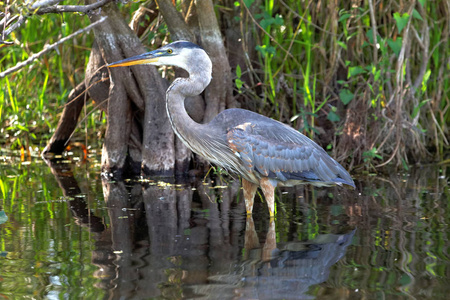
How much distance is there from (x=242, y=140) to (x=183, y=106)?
57 cm

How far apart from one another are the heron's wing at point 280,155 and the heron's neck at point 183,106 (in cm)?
29

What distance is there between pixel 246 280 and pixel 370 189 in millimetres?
3130

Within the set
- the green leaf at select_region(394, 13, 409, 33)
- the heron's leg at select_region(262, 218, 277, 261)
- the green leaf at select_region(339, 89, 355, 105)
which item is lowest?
the heron's leg at select_region(262, 218, 277, 261)

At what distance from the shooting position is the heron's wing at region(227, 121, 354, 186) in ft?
17.8

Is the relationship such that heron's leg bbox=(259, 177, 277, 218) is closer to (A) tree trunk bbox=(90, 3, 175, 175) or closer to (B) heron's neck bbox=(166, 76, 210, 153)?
(B) heron's neck bbox=(166, 76, 210, 153)

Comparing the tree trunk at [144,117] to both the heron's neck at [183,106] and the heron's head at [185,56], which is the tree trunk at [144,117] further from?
the heron's neck at [183,106]

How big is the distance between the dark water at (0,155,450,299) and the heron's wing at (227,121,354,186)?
34 cm

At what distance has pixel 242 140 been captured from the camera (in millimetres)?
5398

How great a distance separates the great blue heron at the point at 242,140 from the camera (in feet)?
17.9

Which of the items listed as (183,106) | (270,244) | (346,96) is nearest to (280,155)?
(183,106)

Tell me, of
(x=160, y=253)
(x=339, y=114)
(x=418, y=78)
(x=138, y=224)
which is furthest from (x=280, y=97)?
(x=160, y=253)

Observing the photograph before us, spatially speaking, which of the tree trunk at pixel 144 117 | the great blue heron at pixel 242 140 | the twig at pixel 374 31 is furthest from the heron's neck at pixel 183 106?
the twig at pixel 374 31

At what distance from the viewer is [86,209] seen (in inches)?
229

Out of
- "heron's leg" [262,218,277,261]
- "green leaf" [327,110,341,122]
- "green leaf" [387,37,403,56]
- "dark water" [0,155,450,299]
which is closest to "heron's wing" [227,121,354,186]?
"dark water" [0,155,450,299]
